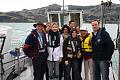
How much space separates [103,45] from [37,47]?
5.68 ft

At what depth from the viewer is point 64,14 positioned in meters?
18.0

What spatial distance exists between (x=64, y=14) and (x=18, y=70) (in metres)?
7.16

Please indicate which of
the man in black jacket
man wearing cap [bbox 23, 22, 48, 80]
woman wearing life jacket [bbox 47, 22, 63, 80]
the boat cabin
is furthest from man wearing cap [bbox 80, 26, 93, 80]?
the boat cabin

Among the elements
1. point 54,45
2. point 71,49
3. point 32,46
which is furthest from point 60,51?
point 32,46

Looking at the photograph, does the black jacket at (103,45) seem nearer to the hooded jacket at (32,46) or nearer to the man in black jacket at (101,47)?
the man in black jacket at (101,47)

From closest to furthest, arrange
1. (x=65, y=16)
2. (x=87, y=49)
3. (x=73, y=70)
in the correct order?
(x=87, y=49)
(x=73, y=70)
(x=65, y=16)

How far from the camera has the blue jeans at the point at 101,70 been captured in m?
9.01

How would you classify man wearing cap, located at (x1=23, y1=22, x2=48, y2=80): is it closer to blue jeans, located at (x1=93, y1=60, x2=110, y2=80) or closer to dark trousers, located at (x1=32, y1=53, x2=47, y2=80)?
dark trousers, located at (x1=32, y1=53, x2=47, y2=80)

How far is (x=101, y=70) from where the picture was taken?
9.12m

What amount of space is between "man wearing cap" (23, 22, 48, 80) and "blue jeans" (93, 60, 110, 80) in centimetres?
131

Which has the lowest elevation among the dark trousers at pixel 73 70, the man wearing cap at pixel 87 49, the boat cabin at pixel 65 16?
the dark trousers at pixel 73 70

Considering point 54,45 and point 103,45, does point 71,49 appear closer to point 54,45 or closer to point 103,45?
point 54,45

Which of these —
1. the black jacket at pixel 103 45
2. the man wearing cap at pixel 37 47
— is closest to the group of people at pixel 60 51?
the man wearing cap at pixel 37 47

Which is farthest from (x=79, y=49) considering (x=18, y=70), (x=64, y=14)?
(x=64, y=14)
